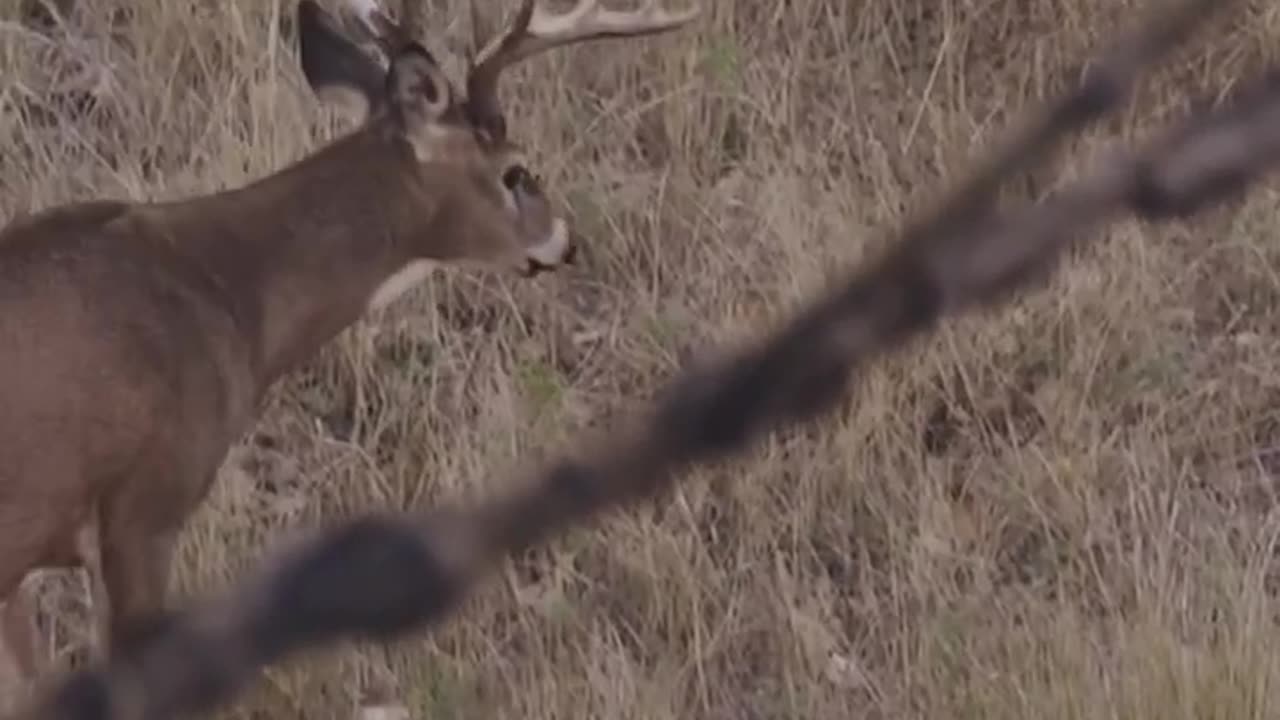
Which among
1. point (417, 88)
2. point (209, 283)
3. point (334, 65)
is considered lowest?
point (209, 283)

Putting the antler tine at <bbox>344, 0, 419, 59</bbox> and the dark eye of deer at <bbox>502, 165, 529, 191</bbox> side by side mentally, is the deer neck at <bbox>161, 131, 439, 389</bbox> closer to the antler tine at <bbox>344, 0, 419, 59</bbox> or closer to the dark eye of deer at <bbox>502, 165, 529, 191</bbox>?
the dark eye of deer at <bbox>502, 165, 529, 191</bbox>

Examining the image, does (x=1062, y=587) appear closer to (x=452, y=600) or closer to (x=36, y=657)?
(x=36, y=657)

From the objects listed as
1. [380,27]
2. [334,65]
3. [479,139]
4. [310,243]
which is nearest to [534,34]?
[479,139]

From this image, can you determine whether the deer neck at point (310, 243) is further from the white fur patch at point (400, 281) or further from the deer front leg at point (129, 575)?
the deer front leg at point (129, 575)

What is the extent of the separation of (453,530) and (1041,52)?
18.8ft

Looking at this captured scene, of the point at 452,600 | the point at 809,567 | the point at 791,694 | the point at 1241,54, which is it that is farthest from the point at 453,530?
the point at 1241,54

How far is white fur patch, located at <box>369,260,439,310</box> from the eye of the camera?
4.64 m

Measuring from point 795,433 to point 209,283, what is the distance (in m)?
1.09

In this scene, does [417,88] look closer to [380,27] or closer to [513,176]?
[513,176]

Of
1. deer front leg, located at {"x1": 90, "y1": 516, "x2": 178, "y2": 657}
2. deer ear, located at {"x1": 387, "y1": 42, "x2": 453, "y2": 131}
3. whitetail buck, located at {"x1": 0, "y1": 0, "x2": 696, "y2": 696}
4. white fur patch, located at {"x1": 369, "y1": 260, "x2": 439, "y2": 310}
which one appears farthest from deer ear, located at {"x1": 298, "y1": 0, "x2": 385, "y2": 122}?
deer front leg, located at {"x1": 90, "y1": 516, "x2": 178, "y2": 657}

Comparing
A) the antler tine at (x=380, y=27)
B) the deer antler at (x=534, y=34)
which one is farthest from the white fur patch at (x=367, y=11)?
the deer antler at (x=534, y=34)

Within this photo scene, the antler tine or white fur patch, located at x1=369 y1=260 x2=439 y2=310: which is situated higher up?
the antler tine

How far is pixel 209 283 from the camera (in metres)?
4.27

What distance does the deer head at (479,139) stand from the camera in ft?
15.3
